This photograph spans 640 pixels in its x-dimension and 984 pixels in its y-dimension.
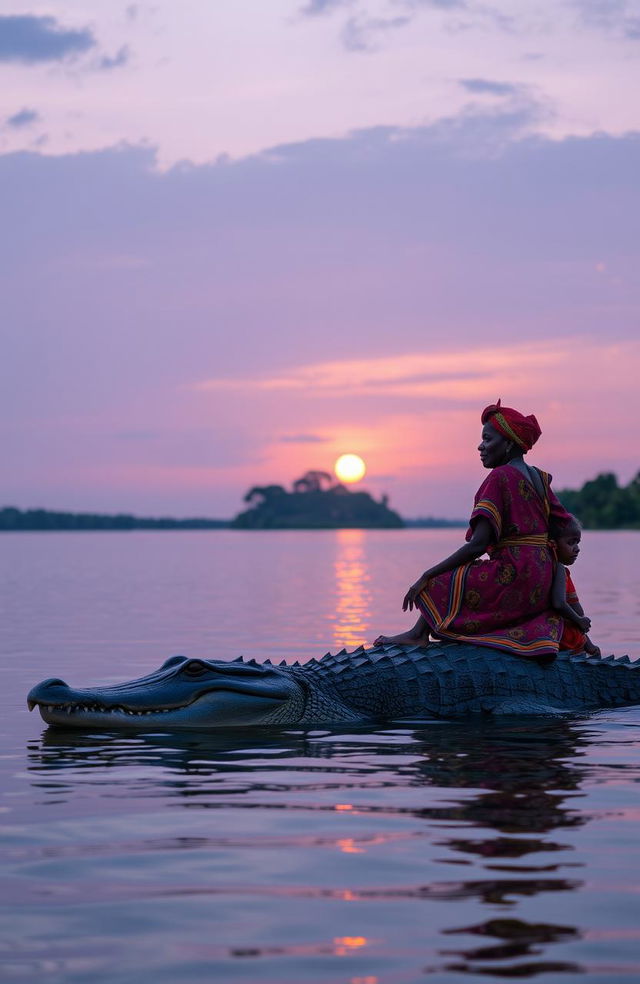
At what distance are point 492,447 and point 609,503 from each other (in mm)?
156082

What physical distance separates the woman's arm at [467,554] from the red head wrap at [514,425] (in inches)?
28.5

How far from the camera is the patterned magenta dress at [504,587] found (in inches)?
426

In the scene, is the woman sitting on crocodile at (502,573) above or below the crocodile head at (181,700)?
above

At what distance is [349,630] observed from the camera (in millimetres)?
20516

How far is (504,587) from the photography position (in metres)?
10.8

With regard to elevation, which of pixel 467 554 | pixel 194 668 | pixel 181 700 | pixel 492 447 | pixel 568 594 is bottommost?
pixel 181 700

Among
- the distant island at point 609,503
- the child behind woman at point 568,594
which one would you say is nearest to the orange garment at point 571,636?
the child behind woman at point 568,594

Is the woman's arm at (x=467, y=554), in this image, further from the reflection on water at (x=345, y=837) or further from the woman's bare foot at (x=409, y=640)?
the reflection on water at (x=345, y=837)

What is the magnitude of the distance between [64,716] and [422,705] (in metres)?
2.68

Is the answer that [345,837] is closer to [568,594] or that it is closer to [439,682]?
[439,682]

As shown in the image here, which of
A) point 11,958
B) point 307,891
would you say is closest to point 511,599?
point 307,891

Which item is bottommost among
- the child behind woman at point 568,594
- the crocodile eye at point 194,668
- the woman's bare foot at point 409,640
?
the crocodile eye at point 194,668

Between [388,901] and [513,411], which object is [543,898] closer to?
[388,901]

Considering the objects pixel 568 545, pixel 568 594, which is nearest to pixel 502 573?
pixel 568 545
